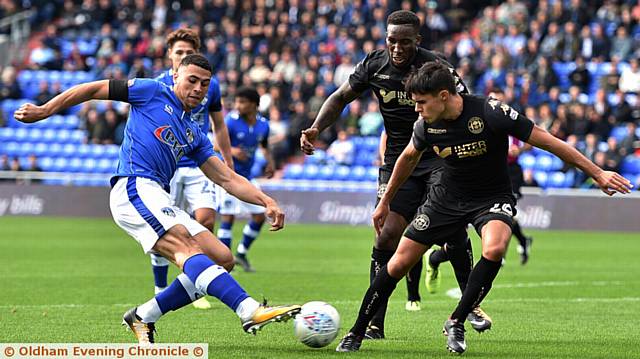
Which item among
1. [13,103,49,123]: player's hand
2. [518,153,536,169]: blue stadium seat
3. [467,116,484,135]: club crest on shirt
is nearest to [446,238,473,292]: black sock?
[467,116,484,135]: club crest on shirt

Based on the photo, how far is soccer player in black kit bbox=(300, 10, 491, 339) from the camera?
30.2ft

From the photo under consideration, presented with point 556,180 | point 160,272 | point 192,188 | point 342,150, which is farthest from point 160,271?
point 342,150

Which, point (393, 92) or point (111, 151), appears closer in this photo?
point (393, 92)

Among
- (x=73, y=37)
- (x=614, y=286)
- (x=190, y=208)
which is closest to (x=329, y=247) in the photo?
(x=614, y=286)

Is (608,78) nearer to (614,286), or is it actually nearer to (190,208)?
(614,286)

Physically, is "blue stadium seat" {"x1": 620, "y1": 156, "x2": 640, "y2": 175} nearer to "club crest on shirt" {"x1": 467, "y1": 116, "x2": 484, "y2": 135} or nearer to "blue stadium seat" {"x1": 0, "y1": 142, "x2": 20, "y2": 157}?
"blue stadium seat" {"x1": 0, "y1": 142, "x2": 20, "y2": 157}

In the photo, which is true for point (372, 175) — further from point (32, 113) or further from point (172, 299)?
point (32, 113)

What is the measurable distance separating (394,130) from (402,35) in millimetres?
926

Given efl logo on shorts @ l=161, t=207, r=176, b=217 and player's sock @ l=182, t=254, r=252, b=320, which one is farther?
efl logo on shorts @ l=161, t=207, r=176, b=217

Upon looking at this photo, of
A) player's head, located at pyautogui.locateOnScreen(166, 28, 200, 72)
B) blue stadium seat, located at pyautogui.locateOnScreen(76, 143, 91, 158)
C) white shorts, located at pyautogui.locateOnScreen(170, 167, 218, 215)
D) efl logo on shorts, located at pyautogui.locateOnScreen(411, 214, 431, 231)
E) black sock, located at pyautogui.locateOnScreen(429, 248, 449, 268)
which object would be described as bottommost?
blue stadium seat, located at pyautogui.locateOnScreen(76, 143, 91, 158)

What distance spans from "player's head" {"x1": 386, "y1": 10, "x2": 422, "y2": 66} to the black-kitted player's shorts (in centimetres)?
135

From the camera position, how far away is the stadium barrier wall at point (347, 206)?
80.8ft

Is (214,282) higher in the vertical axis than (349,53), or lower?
higher

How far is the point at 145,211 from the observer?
7.64m
